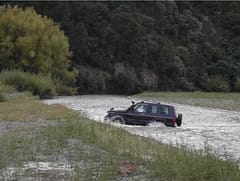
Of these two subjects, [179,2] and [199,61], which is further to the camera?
[179,2]

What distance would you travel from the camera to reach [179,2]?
4835 inches

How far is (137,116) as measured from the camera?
31.0m

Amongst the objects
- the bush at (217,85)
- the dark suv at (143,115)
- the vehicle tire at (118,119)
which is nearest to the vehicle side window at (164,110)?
the dark suv at (143,115)

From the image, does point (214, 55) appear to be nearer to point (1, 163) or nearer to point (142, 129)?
point (142, 129)

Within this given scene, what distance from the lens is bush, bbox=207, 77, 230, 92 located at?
10842 cm

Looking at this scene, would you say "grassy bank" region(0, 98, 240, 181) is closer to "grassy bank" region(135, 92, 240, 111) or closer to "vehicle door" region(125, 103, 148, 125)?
"vehicle door" region(125, 103, 148, 125)

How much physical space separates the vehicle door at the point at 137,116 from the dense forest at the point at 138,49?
69335mm

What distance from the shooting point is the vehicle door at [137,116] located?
31.0m

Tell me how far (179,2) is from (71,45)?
3077 centimetres

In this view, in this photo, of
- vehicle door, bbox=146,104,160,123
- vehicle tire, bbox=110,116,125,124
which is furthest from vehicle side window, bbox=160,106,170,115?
vehicle tire, bbox=110,116,125,124

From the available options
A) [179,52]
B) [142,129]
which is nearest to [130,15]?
[179,52]

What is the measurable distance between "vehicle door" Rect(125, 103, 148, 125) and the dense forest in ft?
227

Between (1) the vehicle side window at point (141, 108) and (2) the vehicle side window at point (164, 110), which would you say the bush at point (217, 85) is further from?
(1) the vehicle side window at point (141, 108)

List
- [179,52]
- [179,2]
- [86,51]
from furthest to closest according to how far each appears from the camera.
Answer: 1. [179,2]
2. [179,52]
3. [86,51]
